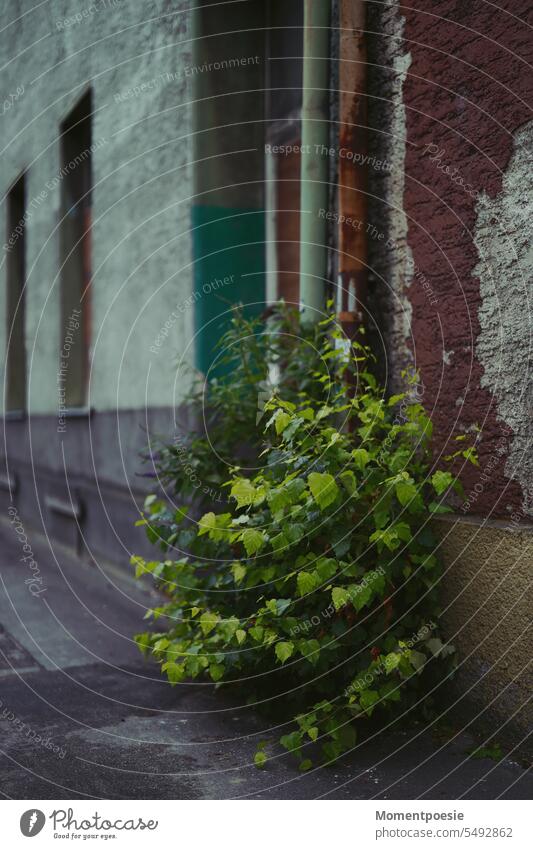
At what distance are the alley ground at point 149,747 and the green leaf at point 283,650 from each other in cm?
40

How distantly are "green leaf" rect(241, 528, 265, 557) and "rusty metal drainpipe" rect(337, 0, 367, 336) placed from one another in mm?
1223

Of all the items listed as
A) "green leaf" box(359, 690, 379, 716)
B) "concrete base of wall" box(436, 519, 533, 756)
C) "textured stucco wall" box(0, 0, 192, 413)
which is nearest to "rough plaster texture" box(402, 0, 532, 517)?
"concrete base of wall" box(436, 519, 533, 756)

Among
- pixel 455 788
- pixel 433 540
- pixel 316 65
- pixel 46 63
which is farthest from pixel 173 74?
pixel 455 788

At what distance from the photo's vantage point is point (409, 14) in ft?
12.2

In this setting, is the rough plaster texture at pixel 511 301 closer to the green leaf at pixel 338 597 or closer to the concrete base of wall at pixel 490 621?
the concrete base of wall at pixel 490 621

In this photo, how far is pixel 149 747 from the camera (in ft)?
10.9

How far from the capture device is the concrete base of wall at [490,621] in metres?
3.07

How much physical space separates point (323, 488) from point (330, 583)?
0.39 m

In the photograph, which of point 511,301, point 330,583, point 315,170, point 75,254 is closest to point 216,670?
point 330,583

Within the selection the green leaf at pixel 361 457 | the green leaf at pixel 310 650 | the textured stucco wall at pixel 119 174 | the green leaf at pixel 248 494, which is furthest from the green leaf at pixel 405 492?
the textured stucco wall at pixel 119 174

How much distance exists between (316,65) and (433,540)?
2321mm

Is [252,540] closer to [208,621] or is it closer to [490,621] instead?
[208,621]

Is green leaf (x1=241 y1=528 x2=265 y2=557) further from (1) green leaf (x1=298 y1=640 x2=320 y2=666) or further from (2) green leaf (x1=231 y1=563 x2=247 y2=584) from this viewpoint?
(1) green leaf (x1=298 y1=640 x2=320 y2=666)
